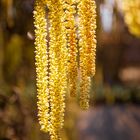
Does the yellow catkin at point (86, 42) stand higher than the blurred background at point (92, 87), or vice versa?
the yellow catkin at point (86, 42)

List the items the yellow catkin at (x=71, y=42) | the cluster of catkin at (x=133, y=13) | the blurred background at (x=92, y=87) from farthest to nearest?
1. the cluster of catkin at (x=133, y=13)
2. the blurred background at (x=92, y=87)
3. the yellow catkin at (x=71, y=42)

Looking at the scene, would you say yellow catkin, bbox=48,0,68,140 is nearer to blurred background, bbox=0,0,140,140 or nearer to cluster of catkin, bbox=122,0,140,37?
blurred background, bbox=0,0,140,140

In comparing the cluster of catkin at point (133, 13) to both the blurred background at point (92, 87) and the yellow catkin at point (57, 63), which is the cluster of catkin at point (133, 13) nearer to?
the blurred background at point (92, 87)

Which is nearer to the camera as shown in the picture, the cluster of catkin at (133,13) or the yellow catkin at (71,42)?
the yellow catkin at (71,42)

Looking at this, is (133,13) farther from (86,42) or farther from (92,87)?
(92,87)

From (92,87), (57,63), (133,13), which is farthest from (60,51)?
(92,87)

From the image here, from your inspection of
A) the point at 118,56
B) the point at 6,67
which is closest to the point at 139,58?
the point at 118,56

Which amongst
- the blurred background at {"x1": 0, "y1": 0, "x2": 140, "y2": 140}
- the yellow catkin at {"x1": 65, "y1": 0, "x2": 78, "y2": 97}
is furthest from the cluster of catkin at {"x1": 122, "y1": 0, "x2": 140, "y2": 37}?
the yellow catkin at {"x1": 65, "y1": 0, "x2": 78, "y2": 97}

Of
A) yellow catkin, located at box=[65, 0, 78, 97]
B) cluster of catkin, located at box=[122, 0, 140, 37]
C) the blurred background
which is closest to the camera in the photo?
yellow catkin, located at box=[65, 0, 78, 97]

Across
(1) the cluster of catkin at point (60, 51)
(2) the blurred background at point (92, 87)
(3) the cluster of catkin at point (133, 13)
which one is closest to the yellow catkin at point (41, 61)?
(1) the cluster of catkin at point (60, 51)
